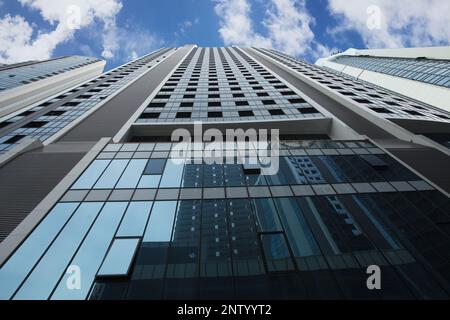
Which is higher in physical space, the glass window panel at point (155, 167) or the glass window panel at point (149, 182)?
the glass window panel at point (155, 167)

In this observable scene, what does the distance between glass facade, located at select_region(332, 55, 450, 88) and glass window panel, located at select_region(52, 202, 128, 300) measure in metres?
54.7

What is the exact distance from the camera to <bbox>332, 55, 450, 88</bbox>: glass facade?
4880cm

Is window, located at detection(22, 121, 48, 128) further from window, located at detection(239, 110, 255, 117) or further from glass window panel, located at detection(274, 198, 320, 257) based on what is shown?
glass window panel, located at detection(274, 198, 320, 257)

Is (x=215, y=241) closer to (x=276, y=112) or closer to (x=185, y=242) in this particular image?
(x=185, y=242)

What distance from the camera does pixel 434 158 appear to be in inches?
707

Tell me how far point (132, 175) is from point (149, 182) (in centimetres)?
142

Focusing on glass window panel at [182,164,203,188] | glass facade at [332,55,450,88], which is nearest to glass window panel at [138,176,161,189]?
glass window panel at [182,164,203,188]

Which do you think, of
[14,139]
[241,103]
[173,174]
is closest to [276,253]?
[173,174]

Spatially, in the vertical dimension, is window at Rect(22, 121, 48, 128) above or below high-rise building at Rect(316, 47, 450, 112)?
below

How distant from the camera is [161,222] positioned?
12.5 m

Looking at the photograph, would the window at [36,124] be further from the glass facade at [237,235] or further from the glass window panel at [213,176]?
the glass window panel at [213,176]

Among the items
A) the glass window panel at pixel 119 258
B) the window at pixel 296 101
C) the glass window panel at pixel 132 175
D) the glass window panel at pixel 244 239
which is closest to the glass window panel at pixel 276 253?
the glass window panel at pixel 244 239

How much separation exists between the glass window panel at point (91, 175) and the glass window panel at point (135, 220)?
3.37 metres

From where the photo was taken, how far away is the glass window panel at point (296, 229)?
11.1m
